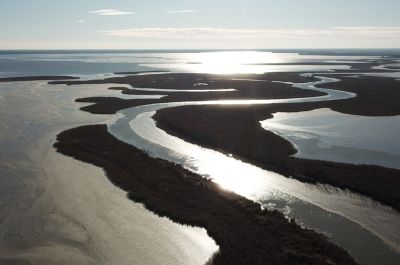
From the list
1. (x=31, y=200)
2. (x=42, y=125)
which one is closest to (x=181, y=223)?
(x=31, y=200)

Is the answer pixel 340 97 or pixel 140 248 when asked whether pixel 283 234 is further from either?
pixel 340 97

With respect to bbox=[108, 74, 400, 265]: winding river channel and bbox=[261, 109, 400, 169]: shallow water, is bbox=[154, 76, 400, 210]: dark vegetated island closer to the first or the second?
bbox=[108, 74, 400, 265]: winding river channel

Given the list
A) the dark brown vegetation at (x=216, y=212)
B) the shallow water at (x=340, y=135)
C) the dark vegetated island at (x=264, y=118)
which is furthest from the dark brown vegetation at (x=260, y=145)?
the dark brown vegetation at (x=216, y=212)

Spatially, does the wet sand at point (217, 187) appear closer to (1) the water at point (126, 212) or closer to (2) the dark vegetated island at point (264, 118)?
(2) the dark vegetated island at point (264, 118)

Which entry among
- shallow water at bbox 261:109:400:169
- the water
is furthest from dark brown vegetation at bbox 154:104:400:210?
shallow water at bbox 261:109:400:169

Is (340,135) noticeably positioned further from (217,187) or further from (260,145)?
(217,187)
